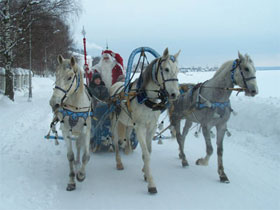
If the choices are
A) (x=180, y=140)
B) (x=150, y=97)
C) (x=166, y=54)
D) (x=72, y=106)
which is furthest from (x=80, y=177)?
(x=166, y=54)

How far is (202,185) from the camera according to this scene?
4602mm

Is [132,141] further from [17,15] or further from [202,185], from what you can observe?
[17,15]

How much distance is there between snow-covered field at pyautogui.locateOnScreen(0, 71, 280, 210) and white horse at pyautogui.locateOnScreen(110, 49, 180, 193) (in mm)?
560

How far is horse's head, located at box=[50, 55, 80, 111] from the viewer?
3.64 metres

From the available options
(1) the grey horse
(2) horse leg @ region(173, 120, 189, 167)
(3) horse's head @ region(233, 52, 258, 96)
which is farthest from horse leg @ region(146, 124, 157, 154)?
(3) horse's head @ region(233, 52, 258, 96)

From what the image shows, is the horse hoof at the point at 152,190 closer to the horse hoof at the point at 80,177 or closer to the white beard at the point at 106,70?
the horse hoof at the point at 80,177

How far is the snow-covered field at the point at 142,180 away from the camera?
3930 millimetres

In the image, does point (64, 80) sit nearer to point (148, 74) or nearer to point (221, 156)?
point (148, 74)

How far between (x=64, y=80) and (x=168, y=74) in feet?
5.28

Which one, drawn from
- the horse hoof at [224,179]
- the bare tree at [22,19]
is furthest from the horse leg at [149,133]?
the bare tree at [22,19]

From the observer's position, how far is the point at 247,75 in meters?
4.38

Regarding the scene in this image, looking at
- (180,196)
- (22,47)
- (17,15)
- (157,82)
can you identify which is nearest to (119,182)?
(180,196)

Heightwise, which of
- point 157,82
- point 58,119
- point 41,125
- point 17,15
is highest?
point 17,15

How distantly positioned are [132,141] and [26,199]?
3.12m
